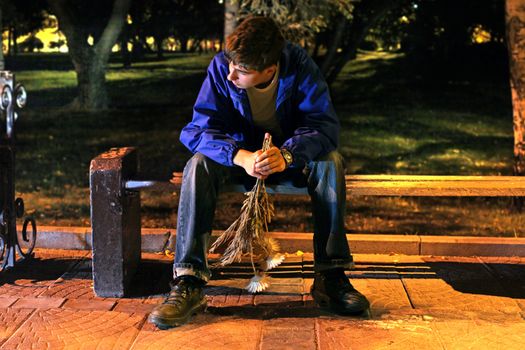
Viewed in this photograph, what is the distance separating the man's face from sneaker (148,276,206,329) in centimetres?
110

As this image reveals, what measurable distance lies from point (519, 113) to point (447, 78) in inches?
645

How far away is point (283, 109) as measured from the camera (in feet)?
13.0

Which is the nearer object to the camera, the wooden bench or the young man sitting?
the young man sitting

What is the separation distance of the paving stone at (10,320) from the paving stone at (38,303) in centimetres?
7

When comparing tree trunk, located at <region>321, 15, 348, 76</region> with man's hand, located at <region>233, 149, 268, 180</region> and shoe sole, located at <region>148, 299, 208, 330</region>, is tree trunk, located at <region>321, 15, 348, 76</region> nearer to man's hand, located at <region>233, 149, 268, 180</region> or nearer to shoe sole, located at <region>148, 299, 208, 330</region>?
man's hand, located at <region>233, 149, 268, 180</region>

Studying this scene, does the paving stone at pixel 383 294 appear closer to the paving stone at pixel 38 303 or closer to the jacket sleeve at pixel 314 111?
the jacket sleeve at pixel 314 111

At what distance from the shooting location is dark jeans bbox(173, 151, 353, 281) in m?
3.79

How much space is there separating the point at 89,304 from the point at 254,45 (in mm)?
1769

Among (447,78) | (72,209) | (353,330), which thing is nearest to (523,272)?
(353,330)

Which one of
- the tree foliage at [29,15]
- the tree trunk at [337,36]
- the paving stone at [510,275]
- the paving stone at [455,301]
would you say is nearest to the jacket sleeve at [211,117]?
the paving stone at [455,301]

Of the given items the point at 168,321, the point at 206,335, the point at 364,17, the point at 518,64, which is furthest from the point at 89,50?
the point at 206,335

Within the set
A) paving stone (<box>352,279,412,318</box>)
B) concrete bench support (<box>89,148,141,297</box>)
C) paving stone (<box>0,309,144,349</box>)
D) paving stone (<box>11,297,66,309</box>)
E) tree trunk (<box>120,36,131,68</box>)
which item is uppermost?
tree trunk (<box>120,36,131,68</box>)

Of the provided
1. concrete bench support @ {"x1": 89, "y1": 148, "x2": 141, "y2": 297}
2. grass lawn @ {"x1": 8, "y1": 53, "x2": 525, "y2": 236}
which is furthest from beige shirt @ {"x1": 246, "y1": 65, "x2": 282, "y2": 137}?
concrete bench support @ {"x1": 89, "y1": 148, "x2": 141, "y2": 297}

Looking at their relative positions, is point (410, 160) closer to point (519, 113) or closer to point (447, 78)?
point (519, 113)
